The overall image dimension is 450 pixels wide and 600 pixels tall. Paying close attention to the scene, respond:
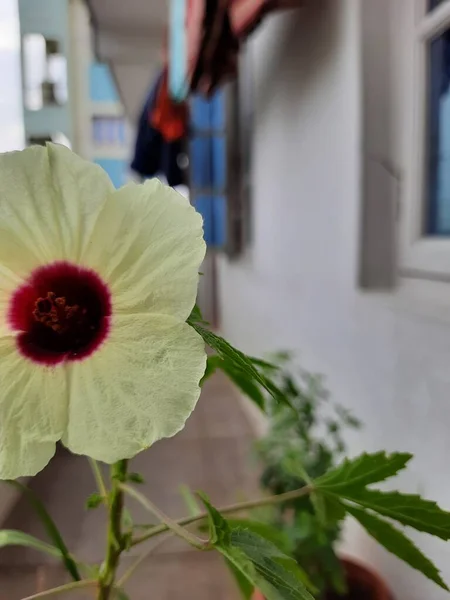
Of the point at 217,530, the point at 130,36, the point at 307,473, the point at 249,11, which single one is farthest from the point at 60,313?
the point at 130,36

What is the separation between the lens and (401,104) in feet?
3.88

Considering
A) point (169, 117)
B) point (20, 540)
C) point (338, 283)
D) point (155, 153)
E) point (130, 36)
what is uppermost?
point (130, 36)

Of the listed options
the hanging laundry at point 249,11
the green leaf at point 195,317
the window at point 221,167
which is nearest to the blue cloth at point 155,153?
the window at point 221,167

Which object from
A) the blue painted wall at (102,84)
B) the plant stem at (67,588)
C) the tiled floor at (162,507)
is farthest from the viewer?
the blue painted wall at (102,84)

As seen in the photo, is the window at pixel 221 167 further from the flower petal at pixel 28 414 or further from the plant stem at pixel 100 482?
the flower petal at pixel 28 414

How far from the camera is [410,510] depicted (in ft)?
1.48

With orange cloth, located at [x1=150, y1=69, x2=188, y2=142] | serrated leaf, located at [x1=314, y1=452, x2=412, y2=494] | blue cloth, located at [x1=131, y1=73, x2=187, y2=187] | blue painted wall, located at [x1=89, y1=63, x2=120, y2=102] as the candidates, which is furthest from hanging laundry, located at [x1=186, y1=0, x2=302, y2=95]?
serrated leaf, located at [x1=314, y1=452, x2=412, y2=494]

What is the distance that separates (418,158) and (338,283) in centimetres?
38

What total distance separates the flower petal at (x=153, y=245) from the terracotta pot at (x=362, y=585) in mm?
992

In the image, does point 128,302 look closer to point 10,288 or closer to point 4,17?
point 10,288

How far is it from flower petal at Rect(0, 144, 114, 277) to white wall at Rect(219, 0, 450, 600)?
2.35ft

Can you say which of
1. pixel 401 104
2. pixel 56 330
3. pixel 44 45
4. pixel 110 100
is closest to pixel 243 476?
pixel 401 104

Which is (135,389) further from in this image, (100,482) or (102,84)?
(102,84)

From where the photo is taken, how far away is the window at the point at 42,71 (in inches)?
35.4
